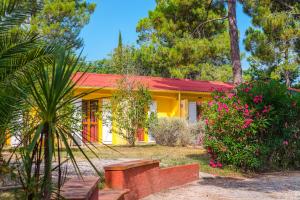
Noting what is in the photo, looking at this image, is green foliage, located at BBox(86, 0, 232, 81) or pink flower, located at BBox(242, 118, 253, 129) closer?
pink flower, located at BBox(242, 118, 253, 129)

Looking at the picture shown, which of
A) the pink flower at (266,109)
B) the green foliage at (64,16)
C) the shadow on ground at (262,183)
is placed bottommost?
the shadow on ground at (262,183)

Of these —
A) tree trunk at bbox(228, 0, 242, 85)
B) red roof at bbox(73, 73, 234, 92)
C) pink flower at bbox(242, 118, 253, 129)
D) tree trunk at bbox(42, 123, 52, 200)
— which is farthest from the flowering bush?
red roof at bbox(73, 73, 234, 92)

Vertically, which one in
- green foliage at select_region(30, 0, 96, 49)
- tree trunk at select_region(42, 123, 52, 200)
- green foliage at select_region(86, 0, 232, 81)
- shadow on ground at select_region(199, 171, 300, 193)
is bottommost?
shadow on ground at select_region(199, 171, 300, 193)

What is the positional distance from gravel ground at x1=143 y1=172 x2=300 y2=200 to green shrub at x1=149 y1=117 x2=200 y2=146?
6794 millimetres

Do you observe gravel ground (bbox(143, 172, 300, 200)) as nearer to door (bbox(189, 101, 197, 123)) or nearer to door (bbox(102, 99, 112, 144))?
door (bbox(102, 99, 112, 144))

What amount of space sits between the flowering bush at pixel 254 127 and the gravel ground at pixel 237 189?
77 centimetres

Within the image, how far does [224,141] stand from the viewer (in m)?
11.0

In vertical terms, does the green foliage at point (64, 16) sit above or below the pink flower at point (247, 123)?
above

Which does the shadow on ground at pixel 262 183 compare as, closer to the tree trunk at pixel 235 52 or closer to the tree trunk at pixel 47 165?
the tree trunk at pixel 235 52

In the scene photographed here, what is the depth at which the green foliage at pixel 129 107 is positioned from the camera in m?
16.5

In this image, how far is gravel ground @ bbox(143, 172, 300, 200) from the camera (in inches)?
309

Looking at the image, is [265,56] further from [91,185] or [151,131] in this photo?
[91,185]

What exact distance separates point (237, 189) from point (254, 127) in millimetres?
2488


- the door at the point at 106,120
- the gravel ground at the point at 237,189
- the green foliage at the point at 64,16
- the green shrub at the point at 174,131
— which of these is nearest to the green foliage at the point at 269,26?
the green shrub at the point at 174,131
